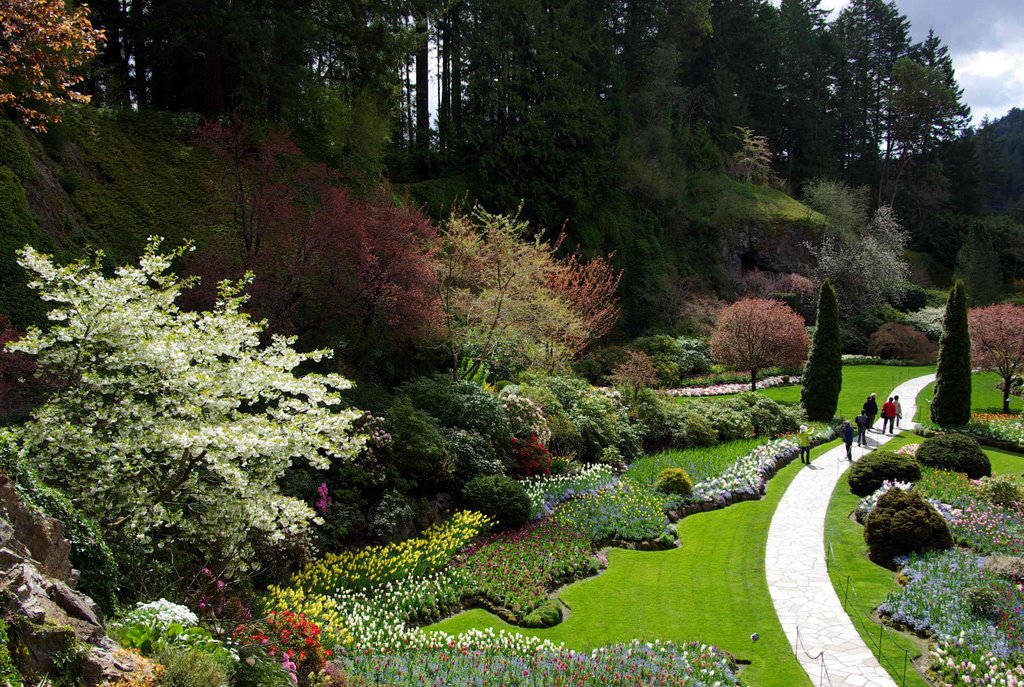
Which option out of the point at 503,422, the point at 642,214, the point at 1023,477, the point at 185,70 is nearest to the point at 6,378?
the point at 503,422

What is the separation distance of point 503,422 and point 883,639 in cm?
905

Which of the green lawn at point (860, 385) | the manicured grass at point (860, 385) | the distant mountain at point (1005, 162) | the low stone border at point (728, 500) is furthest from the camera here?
the distant mountain at point (1005, 162)

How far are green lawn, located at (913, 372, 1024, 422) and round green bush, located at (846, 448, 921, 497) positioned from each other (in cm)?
1005

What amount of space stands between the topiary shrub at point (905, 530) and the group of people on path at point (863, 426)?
21.3 feet

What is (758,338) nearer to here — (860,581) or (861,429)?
(861,429)

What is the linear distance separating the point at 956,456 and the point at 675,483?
7292 millimetres

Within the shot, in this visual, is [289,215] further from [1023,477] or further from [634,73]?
[634,73]

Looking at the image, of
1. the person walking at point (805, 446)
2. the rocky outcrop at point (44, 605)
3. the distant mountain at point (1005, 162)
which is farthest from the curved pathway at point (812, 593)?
the distant mountain at point (1005, 162)

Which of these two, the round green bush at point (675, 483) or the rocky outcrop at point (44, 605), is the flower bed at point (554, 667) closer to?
the rocky outcrop at point (44, 605)

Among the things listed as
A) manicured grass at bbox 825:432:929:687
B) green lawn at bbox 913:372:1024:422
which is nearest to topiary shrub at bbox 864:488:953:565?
manicured grass at bbox 825:432:929:687

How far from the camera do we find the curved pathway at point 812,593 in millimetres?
9125

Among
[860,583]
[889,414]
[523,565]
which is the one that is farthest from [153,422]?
[889,414]

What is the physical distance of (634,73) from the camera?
43906 millimetres

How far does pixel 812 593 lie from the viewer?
37.3ft
